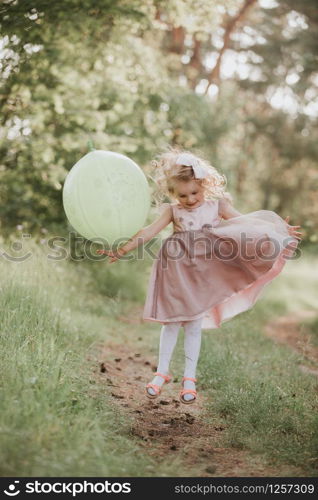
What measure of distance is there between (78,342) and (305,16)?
1011 centimetres

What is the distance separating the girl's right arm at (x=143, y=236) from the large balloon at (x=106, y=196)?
0.50ft

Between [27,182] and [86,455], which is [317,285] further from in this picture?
[86,455]

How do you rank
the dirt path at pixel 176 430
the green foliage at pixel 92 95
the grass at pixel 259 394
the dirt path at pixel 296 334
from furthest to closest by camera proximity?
the green foliage at pixel 92 95, the dirt path at pixel 296 334, the grass at pixel 259 394, the dirt path at pixel 176 430

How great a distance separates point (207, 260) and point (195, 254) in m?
0.10

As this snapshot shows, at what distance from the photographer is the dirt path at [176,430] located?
9.75ft

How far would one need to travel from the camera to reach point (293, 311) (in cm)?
997

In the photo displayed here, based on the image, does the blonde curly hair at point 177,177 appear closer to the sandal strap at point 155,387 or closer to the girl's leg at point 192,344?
the girl's leg at point 192,344

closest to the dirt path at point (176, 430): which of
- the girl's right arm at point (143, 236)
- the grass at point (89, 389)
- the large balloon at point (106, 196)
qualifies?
the grass at point (89, 389)

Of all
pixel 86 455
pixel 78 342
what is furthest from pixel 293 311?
pixel 86 455

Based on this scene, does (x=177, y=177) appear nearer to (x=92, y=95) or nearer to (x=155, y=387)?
(x=155, y=387)

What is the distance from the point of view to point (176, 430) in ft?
11.5

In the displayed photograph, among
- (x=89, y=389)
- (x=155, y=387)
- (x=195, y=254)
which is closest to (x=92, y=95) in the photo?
(x=195, y=254)

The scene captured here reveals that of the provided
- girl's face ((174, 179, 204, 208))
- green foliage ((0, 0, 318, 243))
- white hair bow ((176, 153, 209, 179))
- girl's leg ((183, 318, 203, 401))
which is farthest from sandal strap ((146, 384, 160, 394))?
green foliage ((0, 0, 318, 243))

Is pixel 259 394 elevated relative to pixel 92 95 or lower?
lower
